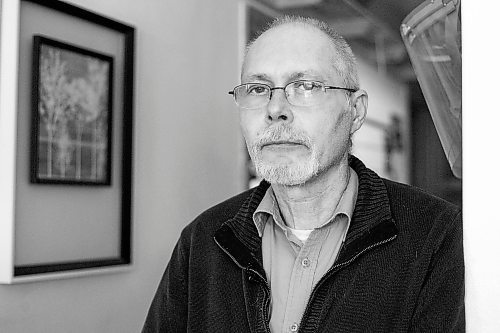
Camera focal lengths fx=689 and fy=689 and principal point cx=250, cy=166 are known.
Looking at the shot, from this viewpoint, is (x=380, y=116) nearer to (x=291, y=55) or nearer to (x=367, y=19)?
(x=367, y=19)

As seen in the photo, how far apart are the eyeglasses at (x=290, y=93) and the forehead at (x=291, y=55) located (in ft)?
0.06

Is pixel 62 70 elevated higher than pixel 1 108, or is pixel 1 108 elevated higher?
pixel 62 70

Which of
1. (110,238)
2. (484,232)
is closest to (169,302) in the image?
(110,238)

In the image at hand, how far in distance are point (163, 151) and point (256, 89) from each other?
0.59 m

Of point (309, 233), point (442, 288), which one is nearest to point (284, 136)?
point (309, 233)

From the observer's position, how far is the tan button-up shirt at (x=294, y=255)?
53.1 inches

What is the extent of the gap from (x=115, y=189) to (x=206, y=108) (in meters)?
0.50

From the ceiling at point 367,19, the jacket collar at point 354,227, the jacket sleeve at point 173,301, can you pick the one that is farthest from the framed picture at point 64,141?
the ceiling at point 367,19

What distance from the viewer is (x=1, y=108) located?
4.57 feet

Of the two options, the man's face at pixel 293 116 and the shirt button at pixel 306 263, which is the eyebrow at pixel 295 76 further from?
the shirt button at pixel 306 263

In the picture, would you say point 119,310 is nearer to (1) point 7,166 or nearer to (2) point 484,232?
(1) point 7,166

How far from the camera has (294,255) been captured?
1.42m

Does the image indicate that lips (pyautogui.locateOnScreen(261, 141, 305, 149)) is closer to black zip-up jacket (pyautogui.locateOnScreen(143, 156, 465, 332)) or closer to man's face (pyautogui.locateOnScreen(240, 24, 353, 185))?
man's face (pyautogui.locateOnScreen(240, 24, 353, 185))

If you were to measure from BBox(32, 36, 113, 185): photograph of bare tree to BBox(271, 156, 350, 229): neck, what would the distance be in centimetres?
46
